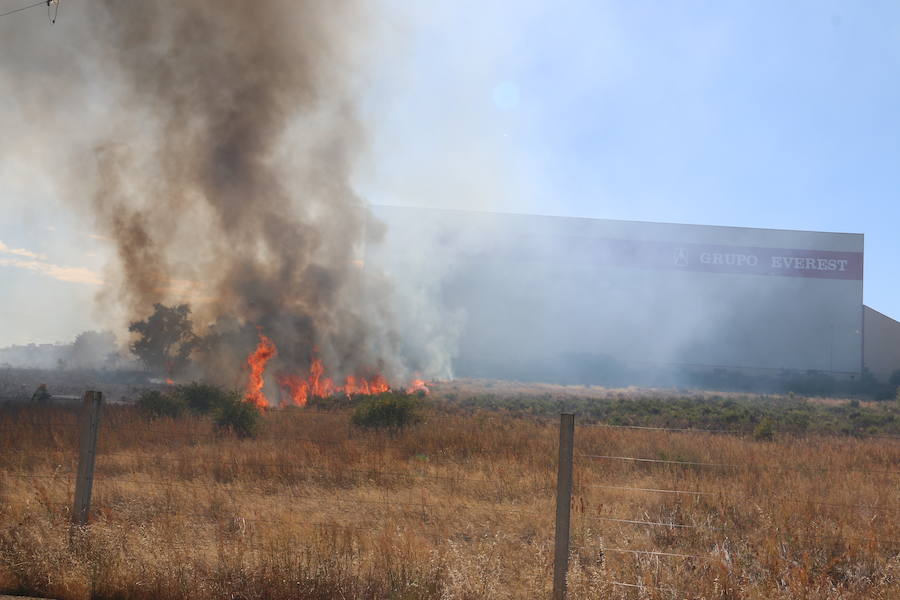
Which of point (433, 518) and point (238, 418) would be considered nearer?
point (433, 518)

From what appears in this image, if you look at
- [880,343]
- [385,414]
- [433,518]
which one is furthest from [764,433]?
[880,343]

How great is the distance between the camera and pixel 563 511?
4.52m

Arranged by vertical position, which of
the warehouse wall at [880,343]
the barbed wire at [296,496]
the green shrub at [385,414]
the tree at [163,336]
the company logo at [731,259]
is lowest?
the barbed wire at [296,496]

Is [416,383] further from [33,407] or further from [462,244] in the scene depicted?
[33,407]

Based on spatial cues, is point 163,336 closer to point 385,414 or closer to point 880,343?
point 385,414

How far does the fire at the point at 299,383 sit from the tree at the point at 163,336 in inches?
348

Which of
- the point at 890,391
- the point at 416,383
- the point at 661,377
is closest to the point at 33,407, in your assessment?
the point at 416,383

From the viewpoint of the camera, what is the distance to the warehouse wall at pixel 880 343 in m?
43.3

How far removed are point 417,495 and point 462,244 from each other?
3451 cm

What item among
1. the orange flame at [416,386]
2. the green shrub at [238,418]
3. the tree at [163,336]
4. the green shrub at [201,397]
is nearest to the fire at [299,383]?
the orange flame at [416,386]

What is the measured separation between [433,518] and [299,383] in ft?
63.0

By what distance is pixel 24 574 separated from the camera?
16.0 feet

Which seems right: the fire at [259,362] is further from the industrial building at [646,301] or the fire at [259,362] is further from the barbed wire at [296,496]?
the industrial building at [646,301]

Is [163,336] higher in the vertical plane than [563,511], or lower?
higher
